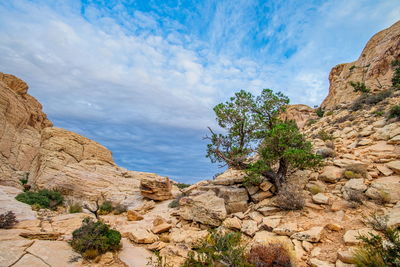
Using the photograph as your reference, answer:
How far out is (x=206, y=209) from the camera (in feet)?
32.3

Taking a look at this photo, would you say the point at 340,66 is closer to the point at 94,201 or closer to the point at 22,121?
the point at 94,201

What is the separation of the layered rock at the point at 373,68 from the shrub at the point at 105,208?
33521 mm

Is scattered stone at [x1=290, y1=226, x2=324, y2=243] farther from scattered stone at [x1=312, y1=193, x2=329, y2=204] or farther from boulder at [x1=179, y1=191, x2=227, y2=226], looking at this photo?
boulder at [x1=179, y1=191, x2=227, y2=226]

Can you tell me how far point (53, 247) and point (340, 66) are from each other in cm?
5678

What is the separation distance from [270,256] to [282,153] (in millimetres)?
5550

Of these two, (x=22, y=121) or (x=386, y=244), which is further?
(x=22, y=121)

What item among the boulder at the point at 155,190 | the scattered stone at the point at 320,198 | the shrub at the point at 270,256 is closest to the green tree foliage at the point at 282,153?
the scattered stone at the point at 320,198

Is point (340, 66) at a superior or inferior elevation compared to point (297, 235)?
superior

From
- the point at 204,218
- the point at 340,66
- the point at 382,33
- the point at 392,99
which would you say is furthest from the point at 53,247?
the point at 340,66

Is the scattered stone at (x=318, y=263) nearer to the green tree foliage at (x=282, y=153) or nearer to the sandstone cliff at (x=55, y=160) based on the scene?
the green tree foliage at (x=282, y=153)

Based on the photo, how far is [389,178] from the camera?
25.4 feet

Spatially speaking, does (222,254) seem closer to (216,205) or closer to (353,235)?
(353,235)

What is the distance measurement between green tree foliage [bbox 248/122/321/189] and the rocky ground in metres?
0.87

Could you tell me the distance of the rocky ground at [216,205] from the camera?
5.99 metres
